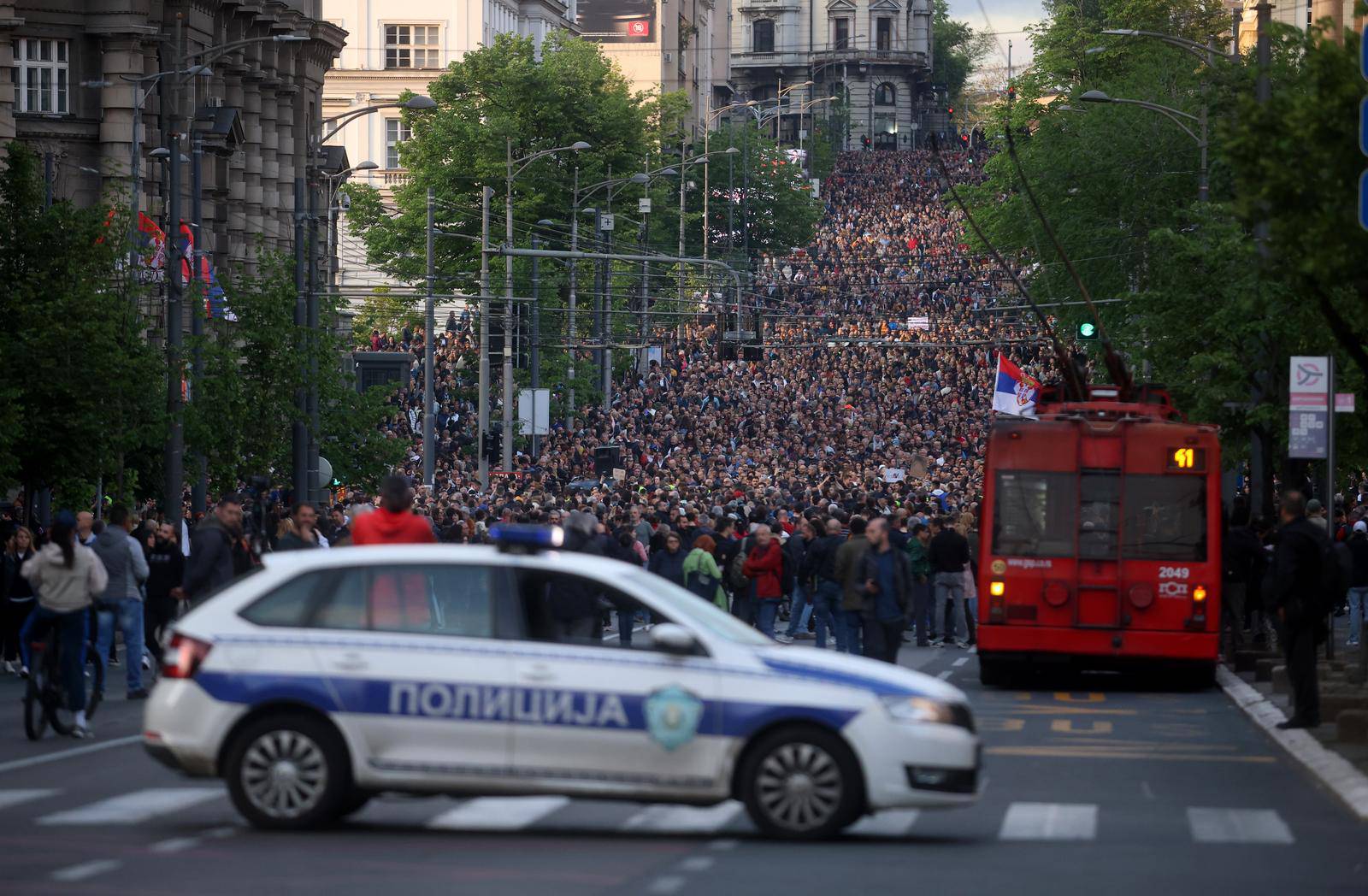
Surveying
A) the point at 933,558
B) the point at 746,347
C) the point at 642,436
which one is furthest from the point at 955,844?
the point at 642,436

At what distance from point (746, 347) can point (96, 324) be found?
28.2m

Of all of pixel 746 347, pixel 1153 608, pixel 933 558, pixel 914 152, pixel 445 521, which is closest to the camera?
pixel 1153 608

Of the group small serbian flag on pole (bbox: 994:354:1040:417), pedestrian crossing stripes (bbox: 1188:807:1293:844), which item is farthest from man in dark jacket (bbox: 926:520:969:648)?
pedestrian crossing stripes (bbox: 1188:807:1293:844)

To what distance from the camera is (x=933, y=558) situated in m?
31.6

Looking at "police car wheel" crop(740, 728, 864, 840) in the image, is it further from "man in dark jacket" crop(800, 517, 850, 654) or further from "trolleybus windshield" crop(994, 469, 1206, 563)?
"man in dark jacket" crop(800, 517, 850, 654)

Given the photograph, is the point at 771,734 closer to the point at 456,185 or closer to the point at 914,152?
the point at 456,185

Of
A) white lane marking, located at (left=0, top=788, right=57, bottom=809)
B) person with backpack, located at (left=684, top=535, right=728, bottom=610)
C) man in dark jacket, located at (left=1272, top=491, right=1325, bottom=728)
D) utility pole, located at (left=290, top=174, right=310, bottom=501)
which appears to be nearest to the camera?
white lane marking, located at (left=0, top=788, right=57, bottom=809)

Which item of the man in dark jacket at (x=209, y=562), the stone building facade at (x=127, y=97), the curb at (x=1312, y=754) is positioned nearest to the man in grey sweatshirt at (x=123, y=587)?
the man in dark jacket at (x=209, y=562)

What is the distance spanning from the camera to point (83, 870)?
11.2 metres

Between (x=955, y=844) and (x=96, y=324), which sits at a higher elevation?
(x=96, y=324)

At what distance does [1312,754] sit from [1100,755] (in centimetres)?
143

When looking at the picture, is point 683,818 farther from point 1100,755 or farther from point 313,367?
point 313,367

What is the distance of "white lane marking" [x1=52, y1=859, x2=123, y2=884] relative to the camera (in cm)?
1101

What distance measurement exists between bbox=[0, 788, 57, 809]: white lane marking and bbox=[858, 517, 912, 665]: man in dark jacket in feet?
29.6
